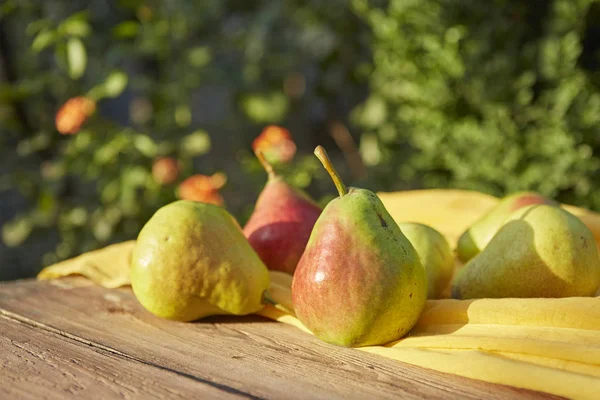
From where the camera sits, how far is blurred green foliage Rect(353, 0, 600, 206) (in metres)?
2.84

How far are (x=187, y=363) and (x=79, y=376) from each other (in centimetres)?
17

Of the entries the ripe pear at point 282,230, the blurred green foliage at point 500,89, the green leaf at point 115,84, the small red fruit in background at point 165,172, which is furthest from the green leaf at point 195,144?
the ripe pear at point 282,230

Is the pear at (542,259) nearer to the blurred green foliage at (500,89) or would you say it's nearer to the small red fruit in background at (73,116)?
the blurred green foliage at (500,89)

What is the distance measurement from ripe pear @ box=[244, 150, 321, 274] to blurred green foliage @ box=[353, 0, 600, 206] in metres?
1.62

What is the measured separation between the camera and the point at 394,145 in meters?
3.59

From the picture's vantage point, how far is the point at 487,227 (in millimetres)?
1648

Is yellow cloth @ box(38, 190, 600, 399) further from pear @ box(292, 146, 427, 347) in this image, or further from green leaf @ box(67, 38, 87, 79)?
green leaf @ box(67, 38, 87, 79)

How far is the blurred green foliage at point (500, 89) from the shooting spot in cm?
284

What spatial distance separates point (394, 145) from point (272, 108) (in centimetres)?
72

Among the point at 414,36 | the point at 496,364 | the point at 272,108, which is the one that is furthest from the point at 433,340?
the point at 272,108

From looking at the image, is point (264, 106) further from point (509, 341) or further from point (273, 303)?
point (509, 341)

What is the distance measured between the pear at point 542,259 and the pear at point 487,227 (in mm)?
275

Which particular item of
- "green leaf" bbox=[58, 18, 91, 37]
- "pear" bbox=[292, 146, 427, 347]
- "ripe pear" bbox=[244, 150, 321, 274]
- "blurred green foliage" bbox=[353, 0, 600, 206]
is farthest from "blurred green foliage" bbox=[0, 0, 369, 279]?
"pear" bbox=[292, 146, 427, 347]

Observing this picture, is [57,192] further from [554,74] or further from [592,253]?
[592,253]
